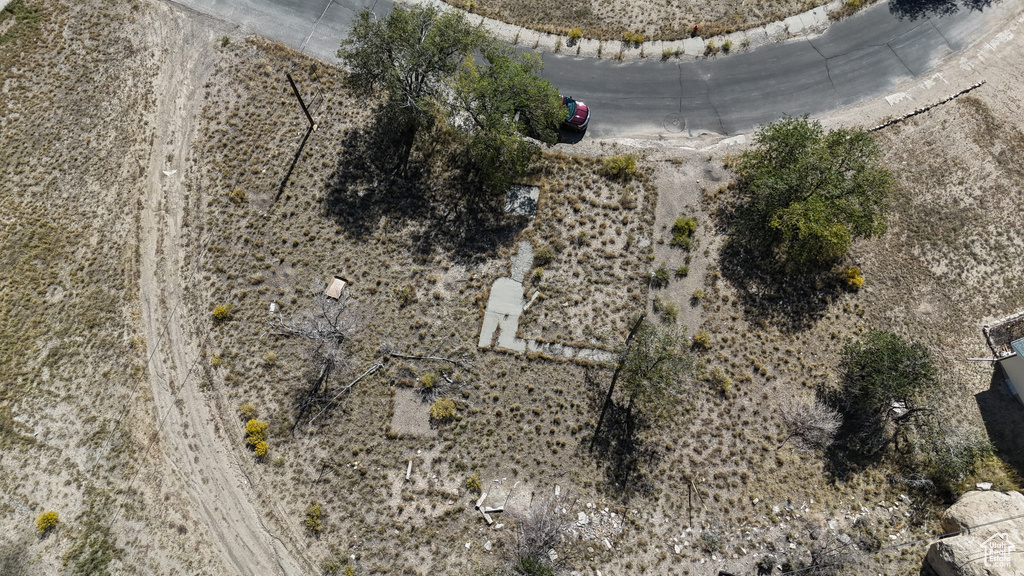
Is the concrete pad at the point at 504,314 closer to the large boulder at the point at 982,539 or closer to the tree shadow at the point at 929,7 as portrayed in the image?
the large boulder at the point at 982,539

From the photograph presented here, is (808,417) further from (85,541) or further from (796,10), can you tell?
(85,541)

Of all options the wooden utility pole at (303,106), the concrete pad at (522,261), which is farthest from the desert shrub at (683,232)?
the wooden utility pole at (303,106)

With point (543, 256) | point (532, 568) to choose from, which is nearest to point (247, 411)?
point (532, 568)

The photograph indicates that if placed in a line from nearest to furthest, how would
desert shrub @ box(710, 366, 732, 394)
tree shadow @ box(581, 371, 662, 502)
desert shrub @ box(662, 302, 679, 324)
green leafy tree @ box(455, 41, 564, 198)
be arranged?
tree shadow @ box(581, 371, 662, 502), desert shrub @ box(710, 366, 732, 394), green leafy tree @ box(455, 41, 564, 198), desert shrub @ box(662, 302, 679, 324)

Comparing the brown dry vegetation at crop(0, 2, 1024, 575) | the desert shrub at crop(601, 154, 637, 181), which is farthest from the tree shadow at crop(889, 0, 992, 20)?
the desert shrub at crop(601, 154, 637, 181)

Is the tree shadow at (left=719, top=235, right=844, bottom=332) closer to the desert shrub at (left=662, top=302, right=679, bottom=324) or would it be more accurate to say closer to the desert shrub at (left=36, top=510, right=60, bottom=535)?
the desert shrub at (left=662, top=302, right=679, bottom=324)

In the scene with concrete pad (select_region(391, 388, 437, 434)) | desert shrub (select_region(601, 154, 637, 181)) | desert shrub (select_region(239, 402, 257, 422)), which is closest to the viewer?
concrete pad (select_region(391, 388, 437, 434))

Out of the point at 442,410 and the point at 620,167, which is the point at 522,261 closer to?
the point at 620,167
